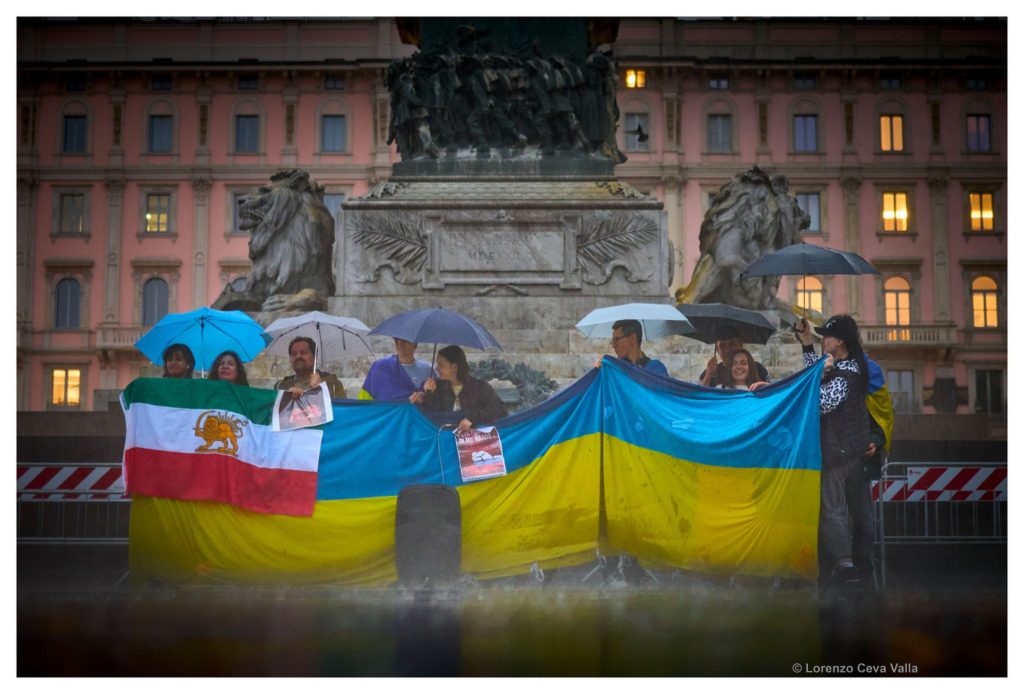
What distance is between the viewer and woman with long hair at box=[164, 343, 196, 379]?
11.4 m

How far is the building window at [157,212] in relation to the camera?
140ft

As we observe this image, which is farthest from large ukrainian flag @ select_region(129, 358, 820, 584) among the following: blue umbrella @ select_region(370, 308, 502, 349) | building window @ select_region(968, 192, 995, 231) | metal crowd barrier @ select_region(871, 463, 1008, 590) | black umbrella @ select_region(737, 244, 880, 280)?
building window @ select_region(968, 192, 995, 231)

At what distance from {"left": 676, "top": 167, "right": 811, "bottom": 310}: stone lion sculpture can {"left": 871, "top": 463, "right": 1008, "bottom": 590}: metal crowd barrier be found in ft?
18.1

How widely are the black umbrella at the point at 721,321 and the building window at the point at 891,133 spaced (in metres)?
28.4

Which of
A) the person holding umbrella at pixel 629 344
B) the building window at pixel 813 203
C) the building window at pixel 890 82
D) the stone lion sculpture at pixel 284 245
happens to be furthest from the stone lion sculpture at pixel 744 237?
the building window at pixel 813 203

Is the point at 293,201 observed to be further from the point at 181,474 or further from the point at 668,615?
the point at 668,615

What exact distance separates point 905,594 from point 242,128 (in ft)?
117

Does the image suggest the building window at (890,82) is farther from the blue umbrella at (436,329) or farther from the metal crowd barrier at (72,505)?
the metal crowd barrier at (72,505)

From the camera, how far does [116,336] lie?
1629 inches

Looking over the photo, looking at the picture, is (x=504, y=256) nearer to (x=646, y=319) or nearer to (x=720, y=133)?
(x=646, y=319)

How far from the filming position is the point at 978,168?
36.9 meters

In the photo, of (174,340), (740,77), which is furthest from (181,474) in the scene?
(740,77)

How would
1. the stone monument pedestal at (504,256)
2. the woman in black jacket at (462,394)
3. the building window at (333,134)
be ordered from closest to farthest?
the woman in black jacket at (462,394) → the stone monument pedestal at (504,256) → the building window at (333,134)

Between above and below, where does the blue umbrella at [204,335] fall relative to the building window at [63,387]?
above
